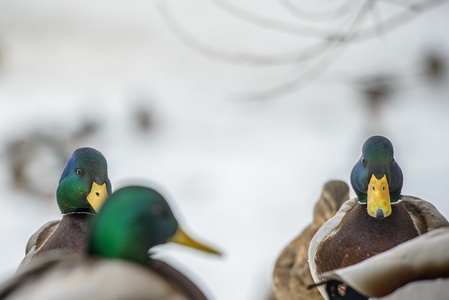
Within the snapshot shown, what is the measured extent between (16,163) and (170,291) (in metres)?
5.95

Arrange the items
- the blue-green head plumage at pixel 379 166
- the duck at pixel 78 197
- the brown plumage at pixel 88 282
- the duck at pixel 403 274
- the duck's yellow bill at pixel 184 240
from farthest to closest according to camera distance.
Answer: the blue-green head plumage at pixel 379 166
the duck at pixel 78 197
the duck at pixel 403 274
the duck's yellow bill at pixel 184 240
the brown plumage at pixel 88 282

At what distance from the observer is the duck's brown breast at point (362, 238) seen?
13.1 ft

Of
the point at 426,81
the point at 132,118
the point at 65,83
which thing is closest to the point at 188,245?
the point at 426,81

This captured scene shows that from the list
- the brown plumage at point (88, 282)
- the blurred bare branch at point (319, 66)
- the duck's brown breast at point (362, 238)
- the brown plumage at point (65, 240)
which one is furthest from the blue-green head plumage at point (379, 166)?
the brown plumage at point (88, 282)

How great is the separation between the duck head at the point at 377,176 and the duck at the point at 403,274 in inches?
36.0

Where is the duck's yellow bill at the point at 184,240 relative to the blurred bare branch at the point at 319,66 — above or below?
below

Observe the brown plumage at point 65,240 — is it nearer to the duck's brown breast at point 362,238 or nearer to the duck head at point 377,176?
the duck's brown breast at point 362,238

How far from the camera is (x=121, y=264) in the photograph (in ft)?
8.59

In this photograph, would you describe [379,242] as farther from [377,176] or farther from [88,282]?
[88,282]

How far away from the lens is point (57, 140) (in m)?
8.07

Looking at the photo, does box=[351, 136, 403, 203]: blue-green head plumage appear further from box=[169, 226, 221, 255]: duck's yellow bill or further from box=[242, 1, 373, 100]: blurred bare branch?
box=[169, 226, 221, 255]: duck's yellow bill

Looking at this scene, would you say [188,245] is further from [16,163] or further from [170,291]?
[16,163]

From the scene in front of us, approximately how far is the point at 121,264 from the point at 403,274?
94 cm

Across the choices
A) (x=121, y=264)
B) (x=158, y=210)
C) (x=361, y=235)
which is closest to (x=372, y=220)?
(x=361, y=235)
